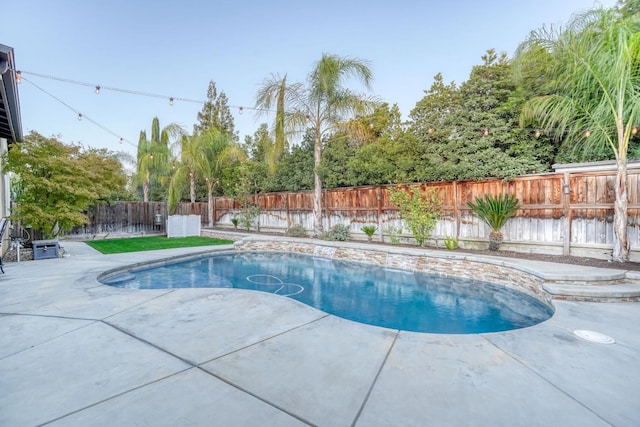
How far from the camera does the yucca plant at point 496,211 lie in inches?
275

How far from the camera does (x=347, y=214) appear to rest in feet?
35.0

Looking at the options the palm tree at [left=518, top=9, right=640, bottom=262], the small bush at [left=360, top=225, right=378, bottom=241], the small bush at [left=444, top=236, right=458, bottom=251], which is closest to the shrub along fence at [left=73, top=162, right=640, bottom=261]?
the small bush at [left=360, top=225, right=378, bottom=241]

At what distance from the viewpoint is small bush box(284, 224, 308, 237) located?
11.3 metres

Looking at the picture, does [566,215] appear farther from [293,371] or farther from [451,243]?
[293,371]

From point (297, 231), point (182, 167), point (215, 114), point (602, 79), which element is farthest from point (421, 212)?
point (215, 114)

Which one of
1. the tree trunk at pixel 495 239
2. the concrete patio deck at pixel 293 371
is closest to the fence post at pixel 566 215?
the tree trunk at pixel 495 239

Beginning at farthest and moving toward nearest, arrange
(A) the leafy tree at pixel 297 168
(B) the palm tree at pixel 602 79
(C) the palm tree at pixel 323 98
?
(A) the leafy tree at pixel 297 168
(C) the palm tree at pixel 323 98
(B) the palm tree at pixel 602 79

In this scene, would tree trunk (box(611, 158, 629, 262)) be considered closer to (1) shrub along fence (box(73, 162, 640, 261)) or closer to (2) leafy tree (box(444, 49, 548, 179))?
(1) shrub along fence (box(73, 162, 640, 261))

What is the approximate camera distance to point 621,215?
544 cm

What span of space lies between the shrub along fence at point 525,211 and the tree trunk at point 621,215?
587 millimetres

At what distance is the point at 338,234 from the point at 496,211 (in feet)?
15.5

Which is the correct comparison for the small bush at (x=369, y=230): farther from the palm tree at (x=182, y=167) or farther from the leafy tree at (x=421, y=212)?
the palm tree at (x=182, y=167)

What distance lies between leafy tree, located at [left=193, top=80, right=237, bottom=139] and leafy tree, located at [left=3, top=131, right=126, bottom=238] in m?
17.4

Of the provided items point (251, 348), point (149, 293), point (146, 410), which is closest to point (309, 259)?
point (149, 293)
